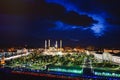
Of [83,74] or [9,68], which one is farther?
[9,68]

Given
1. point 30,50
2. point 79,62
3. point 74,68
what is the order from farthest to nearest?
point 30,50 < point 79,62 < point 74,68

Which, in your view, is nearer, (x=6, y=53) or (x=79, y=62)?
(x=79, y=62)

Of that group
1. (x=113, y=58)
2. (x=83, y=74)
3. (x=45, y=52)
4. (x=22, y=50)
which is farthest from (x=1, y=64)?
(x=113, y=58)

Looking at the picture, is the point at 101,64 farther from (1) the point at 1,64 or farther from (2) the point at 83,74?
(1) the point at 1,64

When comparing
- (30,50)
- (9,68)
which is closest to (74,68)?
(9,68)

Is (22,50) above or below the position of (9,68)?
above

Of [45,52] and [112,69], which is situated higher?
[45,52]

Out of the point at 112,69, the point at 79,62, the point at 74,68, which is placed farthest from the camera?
A: the point at 79,62

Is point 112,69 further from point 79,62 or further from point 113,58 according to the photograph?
point 79,62

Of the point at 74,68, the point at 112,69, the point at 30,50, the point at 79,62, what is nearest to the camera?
the point at 112,69
